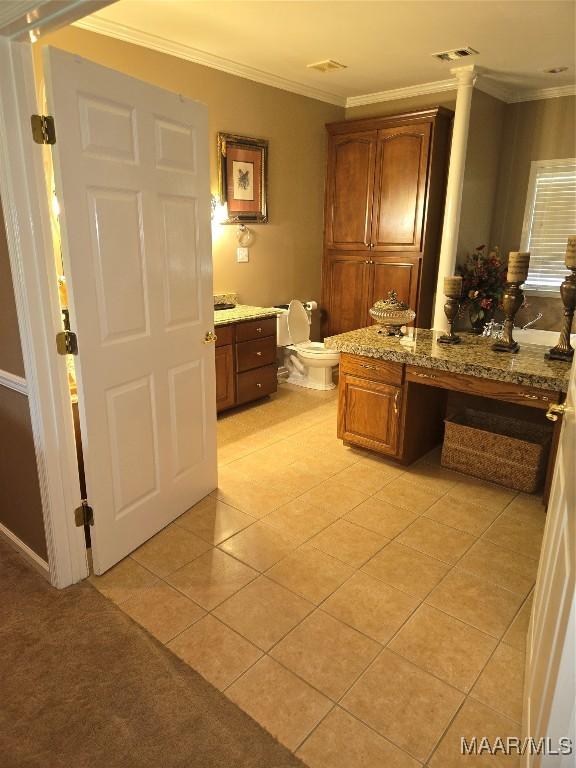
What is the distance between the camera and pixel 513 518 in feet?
8.96

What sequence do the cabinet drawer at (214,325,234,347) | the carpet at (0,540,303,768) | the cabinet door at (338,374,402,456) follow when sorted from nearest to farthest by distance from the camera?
1. the carpet at (0,540,303,768)
2. the cabinet door at (338,374,402,456)
3. the cabinet drawer at (214,325,234,347)

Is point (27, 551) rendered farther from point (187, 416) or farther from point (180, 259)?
point (180, 259)

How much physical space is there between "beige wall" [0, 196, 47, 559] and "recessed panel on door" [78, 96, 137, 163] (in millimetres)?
436

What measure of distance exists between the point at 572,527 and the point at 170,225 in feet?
6.46

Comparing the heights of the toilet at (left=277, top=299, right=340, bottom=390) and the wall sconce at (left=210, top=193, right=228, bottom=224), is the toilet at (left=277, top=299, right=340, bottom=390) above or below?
below

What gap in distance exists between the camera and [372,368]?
3205 millimetres

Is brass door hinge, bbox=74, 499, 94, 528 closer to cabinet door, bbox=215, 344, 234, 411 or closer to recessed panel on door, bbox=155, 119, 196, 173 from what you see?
recessed panel on door, bbox=155, 119, 196, 173

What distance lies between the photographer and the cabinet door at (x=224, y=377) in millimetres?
3951

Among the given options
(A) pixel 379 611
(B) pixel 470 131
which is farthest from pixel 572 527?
(B) pixel 470 131

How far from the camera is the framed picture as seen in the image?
4.17m

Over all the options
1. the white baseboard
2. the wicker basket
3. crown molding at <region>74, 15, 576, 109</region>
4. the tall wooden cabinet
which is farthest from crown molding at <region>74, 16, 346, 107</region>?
Answer: the wicker basket

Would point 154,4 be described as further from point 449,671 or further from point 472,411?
point 449,671

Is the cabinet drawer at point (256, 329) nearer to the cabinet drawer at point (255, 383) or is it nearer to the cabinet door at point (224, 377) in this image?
the cabinet door at point (224, 377)

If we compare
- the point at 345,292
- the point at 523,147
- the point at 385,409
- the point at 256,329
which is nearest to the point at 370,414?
the point at 385,409
